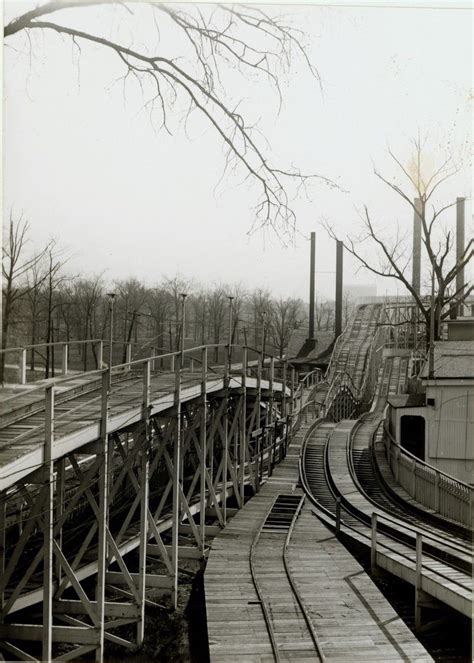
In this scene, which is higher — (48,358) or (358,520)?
(48,358)

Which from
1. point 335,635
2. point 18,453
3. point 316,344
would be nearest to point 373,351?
point 316,344

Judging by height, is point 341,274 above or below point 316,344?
above

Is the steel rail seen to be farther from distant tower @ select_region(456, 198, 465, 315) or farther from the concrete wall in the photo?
distant tower @ select_region(456, 198, 465, 315)

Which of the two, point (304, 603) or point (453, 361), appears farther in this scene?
point (453, 361)

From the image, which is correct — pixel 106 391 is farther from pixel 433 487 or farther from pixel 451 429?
pixel 451 429

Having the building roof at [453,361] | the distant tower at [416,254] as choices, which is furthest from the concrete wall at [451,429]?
the distant tower at [416,254]

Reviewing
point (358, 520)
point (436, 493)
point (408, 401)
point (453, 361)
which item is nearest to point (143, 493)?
point (358, 520)

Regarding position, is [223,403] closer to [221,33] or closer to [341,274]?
[221,33]

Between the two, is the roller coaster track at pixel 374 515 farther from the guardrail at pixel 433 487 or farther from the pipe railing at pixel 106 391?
the pipe railing at pixel 106 391
